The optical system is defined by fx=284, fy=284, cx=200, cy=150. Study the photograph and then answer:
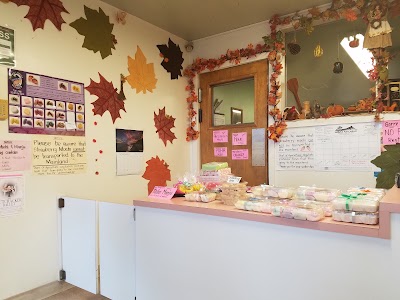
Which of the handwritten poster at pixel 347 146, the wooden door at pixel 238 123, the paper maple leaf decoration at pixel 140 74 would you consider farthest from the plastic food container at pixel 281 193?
the paper maple leaf decoration at pixel 140 74

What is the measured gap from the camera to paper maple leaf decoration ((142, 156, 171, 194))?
2.67 meters

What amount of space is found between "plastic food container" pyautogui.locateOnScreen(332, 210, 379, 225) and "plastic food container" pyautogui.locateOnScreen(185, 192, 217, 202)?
605 mm

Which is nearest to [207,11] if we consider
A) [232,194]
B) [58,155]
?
[58,155]

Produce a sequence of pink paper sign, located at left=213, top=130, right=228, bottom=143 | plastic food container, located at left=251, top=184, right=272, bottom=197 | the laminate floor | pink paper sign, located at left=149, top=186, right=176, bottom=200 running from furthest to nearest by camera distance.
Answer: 1. pink paper sign, located at left=213, top=130, right=228, bottom=143
2. the laminate floor
3. pink paper sign, located at left=149, top=186, right=176, bottom=200
4. plastic food container, located at left=251, top=184, right=272, bottom=197

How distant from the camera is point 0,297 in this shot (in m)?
1.66

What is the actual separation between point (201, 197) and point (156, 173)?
4.45ft

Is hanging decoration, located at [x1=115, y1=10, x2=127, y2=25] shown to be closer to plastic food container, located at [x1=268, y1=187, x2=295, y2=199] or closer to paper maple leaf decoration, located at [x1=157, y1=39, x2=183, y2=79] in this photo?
paper maple leaf decoration, located at [x1=157, y1=39, x2=183, y2=79]

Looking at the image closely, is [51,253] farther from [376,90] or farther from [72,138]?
[376,90]

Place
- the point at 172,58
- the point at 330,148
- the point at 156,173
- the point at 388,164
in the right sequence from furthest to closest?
the point at 172,58 → the point at 156,173 → the point at 330,148 → the point at 388,164

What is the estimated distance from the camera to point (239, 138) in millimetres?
2838

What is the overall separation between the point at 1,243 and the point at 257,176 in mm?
2038

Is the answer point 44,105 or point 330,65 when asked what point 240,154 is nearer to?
point 330,65

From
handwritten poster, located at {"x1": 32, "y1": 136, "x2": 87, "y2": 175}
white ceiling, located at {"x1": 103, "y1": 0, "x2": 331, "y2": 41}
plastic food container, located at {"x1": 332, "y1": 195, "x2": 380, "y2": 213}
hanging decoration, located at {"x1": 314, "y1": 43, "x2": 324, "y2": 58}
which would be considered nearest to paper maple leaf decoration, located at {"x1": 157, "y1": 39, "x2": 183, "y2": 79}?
white ceiling, located at {"x1": 103, "y1": 0, "x2": 331, "y2": 41}

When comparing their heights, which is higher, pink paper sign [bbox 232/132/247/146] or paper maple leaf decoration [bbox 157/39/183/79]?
paper maple leaf decoration [bbox 157/39/183/79]
